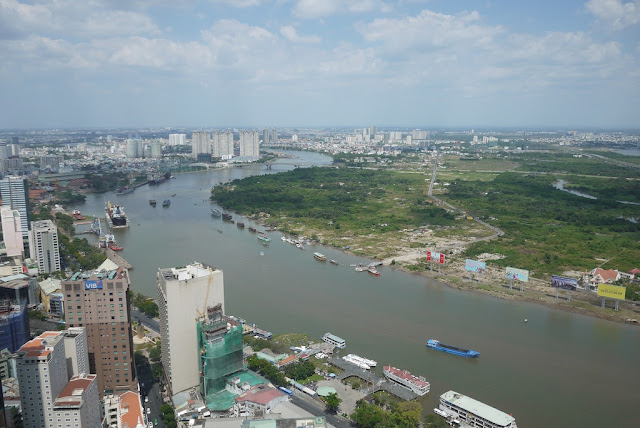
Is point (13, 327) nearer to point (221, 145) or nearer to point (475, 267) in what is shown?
point (475, 267)

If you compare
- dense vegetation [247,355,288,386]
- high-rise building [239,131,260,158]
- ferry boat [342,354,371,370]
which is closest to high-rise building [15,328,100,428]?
dense vegetation [247,355,288,386]

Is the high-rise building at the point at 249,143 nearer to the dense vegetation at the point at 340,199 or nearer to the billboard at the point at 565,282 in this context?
the dense vegetation at the point at 340,199

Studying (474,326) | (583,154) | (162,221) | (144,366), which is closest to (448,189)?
(162,221)

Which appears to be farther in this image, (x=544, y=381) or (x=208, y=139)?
(x=208, y=139)

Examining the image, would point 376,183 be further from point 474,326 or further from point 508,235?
point 474,326

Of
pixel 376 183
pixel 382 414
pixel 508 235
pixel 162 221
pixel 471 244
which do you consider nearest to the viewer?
pixel 382 414

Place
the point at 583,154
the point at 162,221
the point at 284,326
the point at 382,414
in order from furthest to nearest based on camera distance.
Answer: the point at 583,154 → the point at 162,221 → the point at 284,326 → the point at 382,414

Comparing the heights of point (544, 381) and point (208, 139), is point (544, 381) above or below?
below
